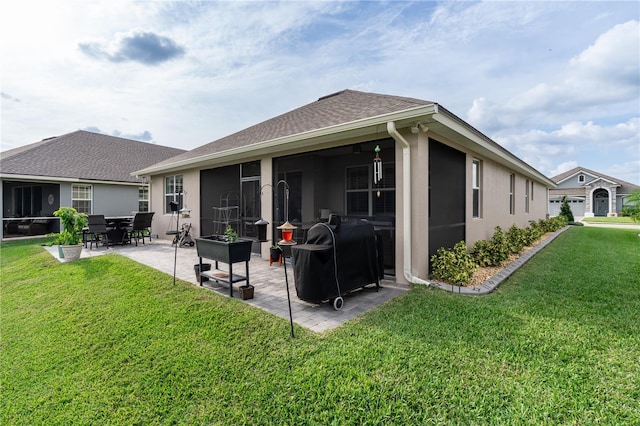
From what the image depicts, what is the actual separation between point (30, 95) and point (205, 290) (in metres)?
10.0

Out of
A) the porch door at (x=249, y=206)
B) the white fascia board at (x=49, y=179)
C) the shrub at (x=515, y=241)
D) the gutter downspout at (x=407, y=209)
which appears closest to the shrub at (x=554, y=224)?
the shrub at (x=515, y=241)

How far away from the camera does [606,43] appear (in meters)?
8.02

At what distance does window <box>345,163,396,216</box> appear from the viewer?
8.30m

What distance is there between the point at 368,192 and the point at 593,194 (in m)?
35.0

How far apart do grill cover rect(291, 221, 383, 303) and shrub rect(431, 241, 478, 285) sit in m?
1.37

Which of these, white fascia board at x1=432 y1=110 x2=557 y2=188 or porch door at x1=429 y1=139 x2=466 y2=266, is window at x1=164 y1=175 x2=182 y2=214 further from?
white fascia board at x1=432 y1=110 x2=557 y2=188

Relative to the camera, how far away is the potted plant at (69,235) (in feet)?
23.9

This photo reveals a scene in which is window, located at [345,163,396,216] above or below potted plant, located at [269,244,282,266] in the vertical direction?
above

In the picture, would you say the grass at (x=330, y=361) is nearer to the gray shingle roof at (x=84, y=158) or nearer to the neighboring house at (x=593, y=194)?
the gray shingle roof at (x=84, y=158)

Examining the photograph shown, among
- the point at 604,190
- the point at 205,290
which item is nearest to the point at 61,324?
the point at 205,290

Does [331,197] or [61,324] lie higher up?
[331,197]

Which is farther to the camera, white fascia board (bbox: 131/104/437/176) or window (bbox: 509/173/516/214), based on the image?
window (bbox: 509/173/516/214)

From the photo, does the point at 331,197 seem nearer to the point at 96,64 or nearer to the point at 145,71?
the point at 145,71

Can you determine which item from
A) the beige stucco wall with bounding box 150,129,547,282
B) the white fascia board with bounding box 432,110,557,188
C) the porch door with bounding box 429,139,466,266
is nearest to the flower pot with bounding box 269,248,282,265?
the beige stucco wall with bounding box 150,129,547,282
